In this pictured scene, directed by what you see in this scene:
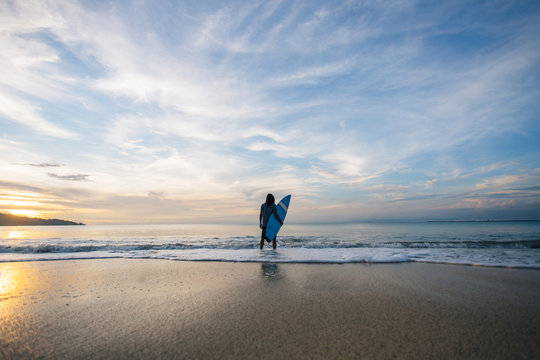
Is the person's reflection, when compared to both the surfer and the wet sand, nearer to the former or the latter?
the wet sand

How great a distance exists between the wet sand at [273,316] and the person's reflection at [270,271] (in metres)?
0.09

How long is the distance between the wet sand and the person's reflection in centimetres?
9

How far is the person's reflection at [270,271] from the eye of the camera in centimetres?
409

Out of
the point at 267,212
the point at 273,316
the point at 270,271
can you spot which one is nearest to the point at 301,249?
the point at 267,212

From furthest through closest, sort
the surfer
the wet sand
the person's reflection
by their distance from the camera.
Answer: the surfer, the person's reflection, the wet sand

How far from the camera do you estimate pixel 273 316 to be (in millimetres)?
2309

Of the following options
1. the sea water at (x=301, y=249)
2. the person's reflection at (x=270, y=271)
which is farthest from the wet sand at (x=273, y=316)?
the sea water at (x=301, y=249)

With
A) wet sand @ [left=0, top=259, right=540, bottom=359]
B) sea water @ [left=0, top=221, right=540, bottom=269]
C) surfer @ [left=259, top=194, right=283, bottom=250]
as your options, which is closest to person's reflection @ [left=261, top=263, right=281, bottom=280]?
wet sand @ [left=0, top=259, right=540, bottom=359]

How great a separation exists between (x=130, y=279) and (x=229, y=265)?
6.47ft

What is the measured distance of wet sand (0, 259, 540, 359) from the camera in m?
1.67

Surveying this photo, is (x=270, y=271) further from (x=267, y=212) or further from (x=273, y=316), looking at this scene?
(x=267, y=212)

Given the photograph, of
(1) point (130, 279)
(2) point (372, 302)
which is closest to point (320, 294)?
(2) point (372, 302)

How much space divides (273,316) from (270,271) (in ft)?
7.76

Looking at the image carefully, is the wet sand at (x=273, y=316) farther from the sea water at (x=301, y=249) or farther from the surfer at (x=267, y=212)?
the surfer at (x=267, y=212)
